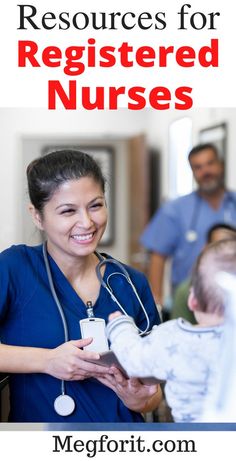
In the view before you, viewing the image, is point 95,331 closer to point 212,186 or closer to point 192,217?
point 212,186

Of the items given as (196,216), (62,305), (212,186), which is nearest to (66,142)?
(62,305)

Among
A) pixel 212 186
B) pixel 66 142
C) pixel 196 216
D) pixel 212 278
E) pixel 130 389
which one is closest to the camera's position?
pixel 212 278

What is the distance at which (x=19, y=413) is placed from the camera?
3.10ft

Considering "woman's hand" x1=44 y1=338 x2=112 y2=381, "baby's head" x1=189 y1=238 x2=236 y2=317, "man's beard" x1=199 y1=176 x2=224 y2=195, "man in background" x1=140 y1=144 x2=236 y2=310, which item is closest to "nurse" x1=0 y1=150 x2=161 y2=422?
"woman's hand" x1=44 y1=338 x2=112 y2=381

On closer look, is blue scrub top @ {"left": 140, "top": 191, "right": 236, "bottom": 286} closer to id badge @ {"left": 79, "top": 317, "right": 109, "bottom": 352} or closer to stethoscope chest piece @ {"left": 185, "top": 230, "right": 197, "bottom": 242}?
stethoscope chest piece @ {"left": 185, "top": 230, "right": 197, "bottom": 242}

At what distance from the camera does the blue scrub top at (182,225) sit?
1793 mm

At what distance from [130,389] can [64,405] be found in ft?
0.32

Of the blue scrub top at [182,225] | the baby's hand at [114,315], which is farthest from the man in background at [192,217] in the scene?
the baby's hand at [114,315]

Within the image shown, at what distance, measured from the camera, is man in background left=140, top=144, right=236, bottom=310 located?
5.52 feet

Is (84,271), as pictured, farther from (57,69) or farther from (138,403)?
(57,69)

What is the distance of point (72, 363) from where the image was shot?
867 mm

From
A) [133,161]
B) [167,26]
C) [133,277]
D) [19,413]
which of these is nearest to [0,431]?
[19,413]

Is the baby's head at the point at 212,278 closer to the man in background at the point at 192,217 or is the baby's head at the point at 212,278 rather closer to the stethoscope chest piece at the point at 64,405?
the stethoscope chest piece at the point at 64,405

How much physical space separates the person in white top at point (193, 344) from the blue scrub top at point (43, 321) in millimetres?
90
